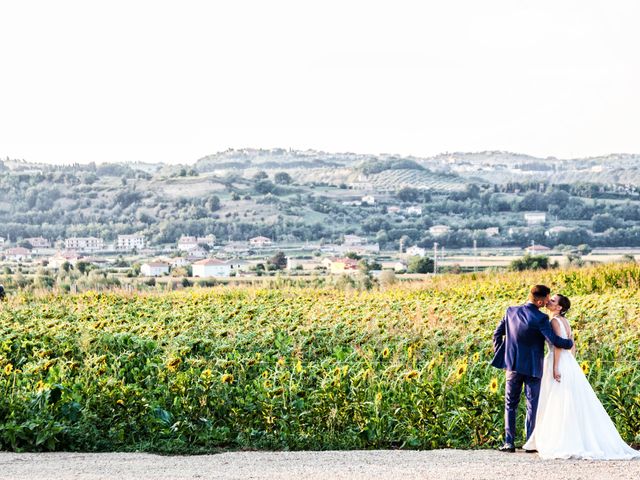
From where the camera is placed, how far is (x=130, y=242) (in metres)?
123

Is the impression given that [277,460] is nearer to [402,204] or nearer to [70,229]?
[70,229]

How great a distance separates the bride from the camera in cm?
1070

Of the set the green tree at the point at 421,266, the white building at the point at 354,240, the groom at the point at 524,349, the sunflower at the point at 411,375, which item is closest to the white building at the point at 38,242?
the white building at the point at 354,240

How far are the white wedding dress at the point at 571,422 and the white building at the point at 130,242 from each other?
113 meters

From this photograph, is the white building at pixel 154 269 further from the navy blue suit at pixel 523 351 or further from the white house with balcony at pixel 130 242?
the navy blue suit at pixel 523 351

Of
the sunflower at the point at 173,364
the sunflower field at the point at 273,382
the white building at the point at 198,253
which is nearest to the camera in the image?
the sunflower field at the point at 273,382

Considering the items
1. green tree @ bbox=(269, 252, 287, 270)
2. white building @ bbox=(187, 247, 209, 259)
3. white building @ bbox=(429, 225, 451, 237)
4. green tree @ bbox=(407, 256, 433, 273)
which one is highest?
green tree @ bbox=(407, 256, 433, 273)

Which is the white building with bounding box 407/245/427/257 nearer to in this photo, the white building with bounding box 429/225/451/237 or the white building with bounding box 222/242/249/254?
the white building with bounding box 429/225/451/237

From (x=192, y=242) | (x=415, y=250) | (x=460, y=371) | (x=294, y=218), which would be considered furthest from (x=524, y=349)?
(x=294, y=218)

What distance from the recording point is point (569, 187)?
154m

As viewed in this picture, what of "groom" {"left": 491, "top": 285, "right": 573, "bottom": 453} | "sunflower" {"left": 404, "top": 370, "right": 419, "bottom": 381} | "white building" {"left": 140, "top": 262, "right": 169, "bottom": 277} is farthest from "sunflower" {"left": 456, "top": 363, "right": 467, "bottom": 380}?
"white building" {"left": 140, "top": 262, "right": 169, "bottom": 277}

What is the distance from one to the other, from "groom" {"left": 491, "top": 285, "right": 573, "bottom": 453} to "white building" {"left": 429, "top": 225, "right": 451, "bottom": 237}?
114959 mm

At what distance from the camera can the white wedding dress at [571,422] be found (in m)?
10.7

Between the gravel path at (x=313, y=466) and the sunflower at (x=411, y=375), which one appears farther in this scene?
the sunflower at (x=411, y=375)
